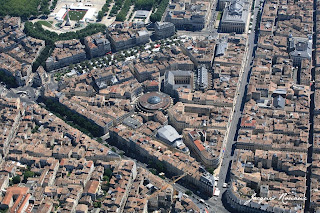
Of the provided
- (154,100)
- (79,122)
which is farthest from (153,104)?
(79,122)

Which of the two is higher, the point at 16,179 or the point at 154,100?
the point at 154,100

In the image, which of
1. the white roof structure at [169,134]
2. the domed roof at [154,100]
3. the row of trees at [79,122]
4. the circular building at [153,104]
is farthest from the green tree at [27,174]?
the domed roof at [154,100]

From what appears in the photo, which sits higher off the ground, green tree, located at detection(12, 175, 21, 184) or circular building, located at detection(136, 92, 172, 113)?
circular building, located at detection(136, 92, 172, 113)

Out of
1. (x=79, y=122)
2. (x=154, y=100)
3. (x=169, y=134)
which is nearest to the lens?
(x=169, y=134)

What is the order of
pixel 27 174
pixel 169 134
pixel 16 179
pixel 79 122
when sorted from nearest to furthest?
pixel 16 179 → pixel 27 174 → pixel 169 134 → pixel 79 122

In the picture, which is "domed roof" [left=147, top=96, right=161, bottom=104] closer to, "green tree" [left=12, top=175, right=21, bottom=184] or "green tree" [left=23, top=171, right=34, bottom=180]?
"green tree" [left=23, top=171, right=34, bottom=180]

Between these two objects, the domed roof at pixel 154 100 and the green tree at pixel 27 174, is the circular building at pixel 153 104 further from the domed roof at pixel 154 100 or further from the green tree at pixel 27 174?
the green tree at pixel 27 174

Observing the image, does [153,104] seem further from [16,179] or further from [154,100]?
[16,179]

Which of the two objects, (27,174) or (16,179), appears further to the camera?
(27,174)

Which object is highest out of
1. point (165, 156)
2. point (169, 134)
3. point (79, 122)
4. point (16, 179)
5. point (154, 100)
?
point (154, 100)

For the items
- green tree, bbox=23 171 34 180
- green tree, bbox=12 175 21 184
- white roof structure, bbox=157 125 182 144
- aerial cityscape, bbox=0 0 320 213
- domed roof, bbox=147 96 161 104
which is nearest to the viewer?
aerial cityscape, bbox=0 0 320 213

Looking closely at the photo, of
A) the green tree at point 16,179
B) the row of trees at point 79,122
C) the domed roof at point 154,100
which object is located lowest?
the green tree at point 16,179

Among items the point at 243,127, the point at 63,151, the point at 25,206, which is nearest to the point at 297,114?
the point at 243,127

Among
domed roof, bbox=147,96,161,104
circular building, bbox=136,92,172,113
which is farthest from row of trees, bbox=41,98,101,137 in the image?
domed roof, bbox=147,96,161,104
